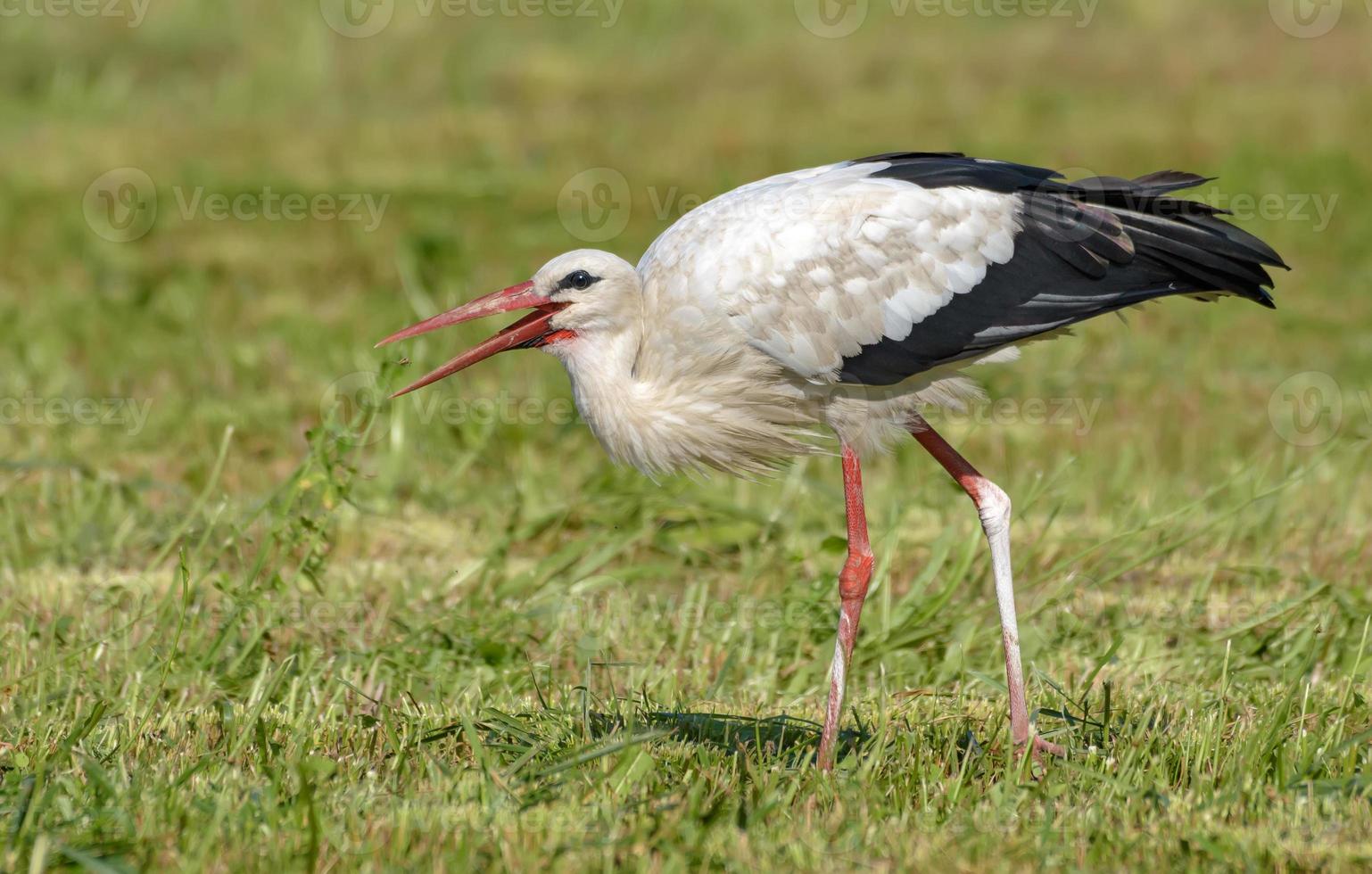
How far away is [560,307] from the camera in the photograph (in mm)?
4637

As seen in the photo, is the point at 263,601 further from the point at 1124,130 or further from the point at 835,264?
the point at 1124,130

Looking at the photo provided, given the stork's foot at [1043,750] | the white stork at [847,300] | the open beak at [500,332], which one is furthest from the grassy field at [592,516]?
the white stork at [847,300]

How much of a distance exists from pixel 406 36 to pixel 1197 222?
12511mm

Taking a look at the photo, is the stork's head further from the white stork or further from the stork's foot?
the stork's foot

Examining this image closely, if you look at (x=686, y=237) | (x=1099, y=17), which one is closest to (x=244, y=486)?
Result: (x=686, y=237)

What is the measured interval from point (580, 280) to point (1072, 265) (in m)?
1.45

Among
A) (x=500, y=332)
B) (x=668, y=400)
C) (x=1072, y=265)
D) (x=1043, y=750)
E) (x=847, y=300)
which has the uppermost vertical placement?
(x=1072, y=265)

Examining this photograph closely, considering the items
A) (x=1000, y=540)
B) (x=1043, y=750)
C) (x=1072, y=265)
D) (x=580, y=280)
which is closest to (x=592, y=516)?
(x=580, y=280)

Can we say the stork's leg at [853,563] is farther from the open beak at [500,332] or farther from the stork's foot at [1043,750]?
the open beak at [500,332]

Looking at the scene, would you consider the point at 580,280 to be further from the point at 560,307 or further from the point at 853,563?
the point at 853,563

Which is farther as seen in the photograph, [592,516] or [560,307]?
[592,516]

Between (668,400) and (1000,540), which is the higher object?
(668,400)

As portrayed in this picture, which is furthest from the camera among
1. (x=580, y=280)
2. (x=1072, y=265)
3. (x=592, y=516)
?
(x=592, y=516)

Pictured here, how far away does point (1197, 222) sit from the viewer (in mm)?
4688
